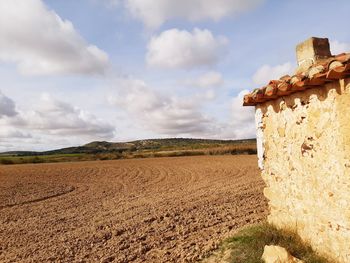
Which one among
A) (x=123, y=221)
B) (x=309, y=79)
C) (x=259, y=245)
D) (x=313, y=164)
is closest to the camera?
(x=309, y=79)

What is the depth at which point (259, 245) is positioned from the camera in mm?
6293

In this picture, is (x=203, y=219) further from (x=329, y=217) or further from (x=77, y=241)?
(x=329, y=217)

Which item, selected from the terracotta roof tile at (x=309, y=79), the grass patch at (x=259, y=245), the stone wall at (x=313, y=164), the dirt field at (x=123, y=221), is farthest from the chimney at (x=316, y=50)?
the dirt field at (x=123, y=221)

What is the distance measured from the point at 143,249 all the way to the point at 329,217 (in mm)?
3862

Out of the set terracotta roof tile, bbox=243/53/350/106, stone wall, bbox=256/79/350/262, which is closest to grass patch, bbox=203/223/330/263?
stone wall, bbox=256/79/350/262

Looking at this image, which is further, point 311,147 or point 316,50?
point 316,50

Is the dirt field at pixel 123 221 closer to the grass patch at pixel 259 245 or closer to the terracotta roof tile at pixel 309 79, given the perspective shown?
the grass patch at pixel 259 245

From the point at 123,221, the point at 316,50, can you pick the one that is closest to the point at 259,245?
the point at 316,50

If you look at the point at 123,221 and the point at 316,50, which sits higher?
the point at 316,50

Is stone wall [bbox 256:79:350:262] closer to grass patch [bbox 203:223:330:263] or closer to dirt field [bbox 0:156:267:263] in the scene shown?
grass patch [bbox 203:223:330:263]

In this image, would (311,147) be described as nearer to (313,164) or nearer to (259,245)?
(313,164)

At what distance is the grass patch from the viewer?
5676 millimetres

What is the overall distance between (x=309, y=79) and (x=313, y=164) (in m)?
1.42

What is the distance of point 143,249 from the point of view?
7.48 meters
